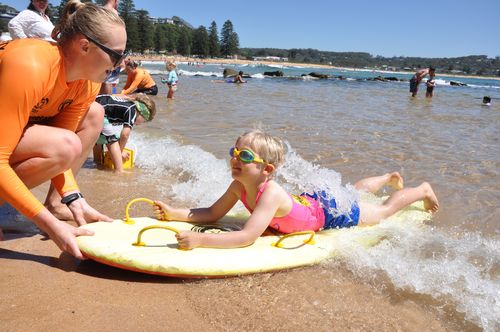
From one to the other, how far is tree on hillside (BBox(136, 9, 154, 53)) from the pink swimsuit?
8683 centimetres

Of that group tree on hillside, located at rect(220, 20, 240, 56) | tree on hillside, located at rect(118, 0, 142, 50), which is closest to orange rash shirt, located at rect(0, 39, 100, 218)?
tree on hillside, located at rect(118, 0, 142, 50)

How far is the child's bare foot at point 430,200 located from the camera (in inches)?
146

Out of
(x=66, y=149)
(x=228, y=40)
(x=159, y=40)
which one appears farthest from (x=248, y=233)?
(x=228, y=40)

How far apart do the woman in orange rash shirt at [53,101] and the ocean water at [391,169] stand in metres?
1.41

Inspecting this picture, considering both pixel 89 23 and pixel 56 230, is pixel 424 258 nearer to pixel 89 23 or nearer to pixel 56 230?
pixel 56 230

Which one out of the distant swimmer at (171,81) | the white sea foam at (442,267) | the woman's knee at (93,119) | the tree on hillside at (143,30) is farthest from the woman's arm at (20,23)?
the tree on hillside at (143,30)

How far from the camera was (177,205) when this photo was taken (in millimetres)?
3676

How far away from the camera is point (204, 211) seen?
2.94m

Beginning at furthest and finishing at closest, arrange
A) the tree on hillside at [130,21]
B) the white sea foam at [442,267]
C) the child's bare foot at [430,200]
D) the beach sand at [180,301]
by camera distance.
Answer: the tree on hillside at [130,21], the child's bare foot at [430,200], the white sea foam at [442,267], the beach sand at [180,301]

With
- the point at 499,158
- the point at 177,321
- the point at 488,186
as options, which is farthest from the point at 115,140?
the point at 499,158

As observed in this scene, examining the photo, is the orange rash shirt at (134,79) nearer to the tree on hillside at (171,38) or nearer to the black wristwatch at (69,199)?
the black wristwatch at (69,199)

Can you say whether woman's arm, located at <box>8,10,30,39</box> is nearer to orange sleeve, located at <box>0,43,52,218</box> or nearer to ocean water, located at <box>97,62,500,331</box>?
ocean water, located at <box>97,62,500,331</box>

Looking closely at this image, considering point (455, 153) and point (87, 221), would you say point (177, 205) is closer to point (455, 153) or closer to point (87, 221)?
point (87, 221)

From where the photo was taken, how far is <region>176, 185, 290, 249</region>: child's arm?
7.74ft
